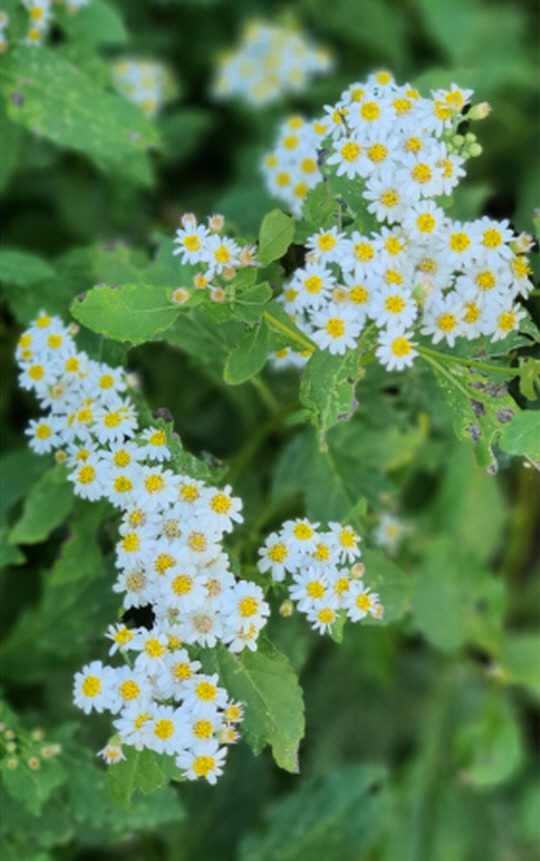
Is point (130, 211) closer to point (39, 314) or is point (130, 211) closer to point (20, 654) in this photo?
point (39, 314)

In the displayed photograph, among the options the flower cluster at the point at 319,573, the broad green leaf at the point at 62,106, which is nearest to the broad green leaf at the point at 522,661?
the flower cluster at the point at 319,573

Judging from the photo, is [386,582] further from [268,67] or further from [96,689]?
[268,67]

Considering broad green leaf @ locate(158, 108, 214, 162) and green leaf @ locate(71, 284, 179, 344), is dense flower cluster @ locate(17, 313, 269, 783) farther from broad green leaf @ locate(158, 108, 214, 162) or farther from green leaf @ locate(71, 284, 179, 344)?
broad green leaf @ locate(158, 108, 214, 162)

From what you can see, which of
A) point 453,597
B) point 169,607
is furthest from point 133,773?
point 453,597

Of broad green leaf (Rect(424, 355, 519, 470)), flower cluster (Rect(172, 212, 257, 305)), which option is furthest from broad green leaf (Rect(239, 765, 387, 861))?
flower cluster (Rect(172, 212, 257, 305))

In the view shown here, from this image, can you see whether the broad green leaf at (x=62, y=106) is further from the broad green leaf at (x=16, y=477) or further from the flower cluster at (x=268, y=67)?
the flower cluster at (x=268, y=67)

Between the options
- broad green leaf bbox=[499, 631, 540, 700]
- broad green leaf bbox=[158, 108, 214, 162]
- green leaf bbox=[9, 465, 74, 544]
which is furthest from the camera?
broad green leaf bbox=[158, 108, 214, 162]

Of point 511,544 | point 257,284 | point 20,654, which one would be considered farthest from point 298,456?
point 511,544
